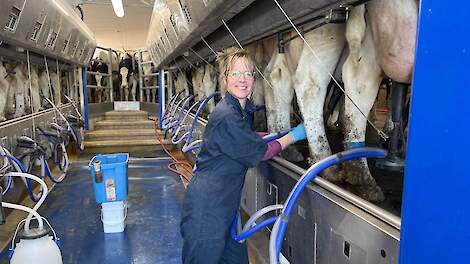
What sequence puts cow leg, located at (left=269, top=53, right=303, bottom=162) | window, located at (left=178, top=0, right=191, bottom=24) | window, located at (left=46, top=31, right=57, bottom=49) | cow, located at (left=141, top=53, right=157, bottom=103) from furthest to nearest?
cow, located at (left=141, top=53, right=157, bottom=103)
window, located at (left=46, top=31, right=57, bottom=49)
window, located at (left=178, top=0, right=191, bottom=24)
cow leg, located at (left=269, top=53, right=303, bottom=162)

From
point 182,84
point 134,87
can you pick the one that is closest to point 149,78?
point 134,87

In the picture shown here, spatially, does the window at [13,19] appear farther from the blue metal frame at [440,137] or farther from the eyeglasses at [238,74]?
the blue metal frame at [440,137]

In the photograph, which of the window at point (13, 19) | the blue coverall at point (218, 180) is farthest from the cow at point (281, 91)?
the window at point (13, 19)

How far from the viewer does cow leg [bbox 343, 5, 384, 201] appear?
1.80 metres

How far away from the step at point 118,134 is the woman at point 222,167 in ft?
17.9

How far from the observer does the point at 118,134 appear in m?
7.02

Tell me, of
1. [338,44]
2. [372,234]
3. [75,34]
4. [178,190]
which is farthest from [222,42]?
[75,34]

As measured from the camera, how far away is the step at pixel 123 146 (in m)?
6.48

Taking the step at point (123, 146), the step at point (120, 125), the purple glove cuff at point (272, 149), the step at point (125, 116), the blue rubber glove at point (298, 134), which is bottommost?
the step at point (123, 146)

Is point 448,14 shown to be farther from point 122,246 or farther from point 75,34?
point 75,34

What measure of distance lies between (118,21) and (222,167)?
9.05m

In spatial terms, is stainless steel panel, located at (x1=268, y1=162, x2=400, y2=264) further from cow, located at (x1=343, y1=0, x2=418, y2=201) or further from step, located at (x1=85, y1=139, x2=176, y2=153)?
step, located at (x1=85, y1=139, x2=176, y2=153)

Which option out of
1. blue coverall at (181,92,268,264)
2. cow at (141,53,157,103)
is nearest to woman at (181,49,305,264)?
blue coverall at (181,92,268,264)

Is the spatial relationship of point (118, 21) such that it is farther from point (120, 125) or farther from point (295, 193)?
point (295, 193)
